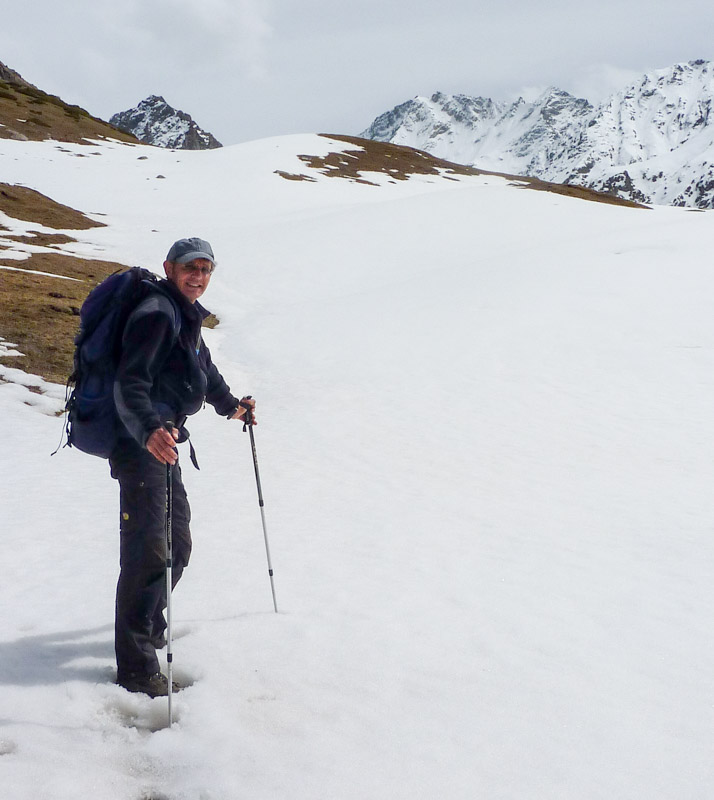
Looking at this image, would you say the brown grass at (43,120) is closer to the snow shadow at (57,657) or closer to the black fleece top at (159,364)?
the snow shadow at (57,657)

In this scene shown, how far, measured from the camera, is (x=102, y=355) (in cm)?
401

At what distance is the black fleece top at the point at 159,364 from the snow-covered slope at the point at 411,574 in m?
1.93

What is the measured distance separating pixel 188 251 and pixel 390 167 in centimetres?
6366

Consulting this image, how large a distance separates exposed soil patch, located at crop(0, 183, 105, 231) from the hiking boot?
99.8ft

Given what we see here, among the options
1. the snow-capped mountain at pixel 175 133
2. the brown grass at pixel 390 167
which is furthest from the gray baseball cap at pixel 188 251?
the snow-capped mountain at pixel 175 133

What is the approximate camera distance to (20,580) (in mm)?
5965

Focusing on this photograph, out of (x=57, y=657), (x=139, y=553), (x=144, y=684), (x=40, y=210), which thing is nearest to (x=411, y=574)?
(x=144, y=684)

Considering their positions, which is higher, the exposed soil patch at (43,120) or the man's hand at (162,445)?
the exposed soil patch at (43,120)

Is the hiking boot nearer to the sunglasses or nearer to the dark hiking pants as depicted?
the dark hiking pants

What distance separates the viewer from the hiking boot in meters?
4.30

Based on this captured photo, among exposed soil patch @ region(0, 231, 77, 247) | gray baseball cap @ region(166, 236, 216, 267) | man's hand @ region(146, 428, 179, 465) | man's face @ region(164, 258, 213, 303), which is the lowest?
man's hand @ region(146, 428, 179, 465)

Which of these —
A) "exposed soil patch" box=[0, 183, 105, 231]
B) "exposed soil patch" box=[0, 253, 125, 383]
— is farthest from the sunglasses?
"exposed soil patch" box=[0, 183, 105, 231]

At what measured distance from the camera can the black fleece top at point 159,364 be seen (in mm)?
3885

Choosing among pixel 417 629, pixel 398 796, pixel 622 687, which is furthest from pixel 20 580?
pixel 622 687
